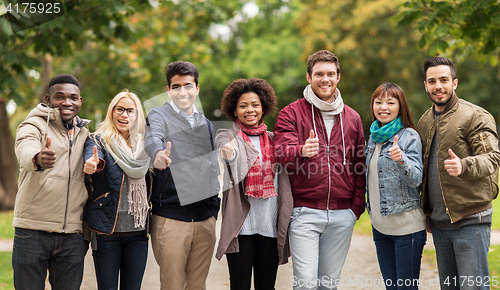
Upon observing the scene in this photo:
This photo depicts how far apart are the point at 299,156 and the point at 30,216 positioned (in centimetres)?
207

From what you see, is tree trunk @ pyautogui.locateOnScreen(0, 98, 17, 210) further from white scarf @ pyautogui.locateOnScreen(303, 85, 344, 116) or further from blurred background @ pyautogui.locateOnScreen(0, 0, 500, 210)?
white scarf @ pyautogui.locateOnScreen(303, 85, 344, 116)

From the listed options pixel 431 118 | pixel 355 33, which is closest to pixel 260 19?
pixel 355 33

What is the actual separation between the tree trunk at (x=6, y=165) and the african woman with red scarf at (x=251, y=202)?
35.9 feet

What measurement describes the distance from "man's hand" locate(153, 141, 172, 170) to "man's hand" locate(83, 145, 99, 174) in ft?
1.43

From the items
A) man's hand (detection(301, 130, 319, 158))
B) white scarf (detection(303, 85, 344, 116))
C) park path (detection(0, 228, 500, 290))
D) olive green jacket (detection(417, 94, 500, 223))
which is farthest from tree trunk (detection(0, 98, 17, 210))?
olive green jacket (detection(417, 94, 500, 223))

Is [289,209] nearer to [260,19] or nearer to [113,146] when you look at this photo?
[113,146]

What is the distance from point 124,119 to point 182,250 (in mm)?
1181

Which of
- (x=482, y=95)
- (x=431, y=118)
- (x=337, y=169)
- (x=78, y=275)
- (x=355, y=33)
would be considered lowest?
(x=78, y=275)

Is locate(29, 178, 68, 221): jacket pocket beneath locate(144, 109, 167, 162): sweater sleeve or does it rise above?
beneath

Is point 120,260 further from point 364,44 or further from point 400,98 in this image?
point 364,44

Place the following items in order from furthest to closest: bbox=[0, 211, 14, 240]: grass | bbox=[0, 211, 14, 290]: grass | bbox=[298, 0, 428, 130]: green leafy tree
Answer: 1. bbox=[298, 0, 428, 130]: green leafy tree
2. bbox=[0, 211, 14, 240]: grass
3. bbox=[0, 211, 14, 290]: grass

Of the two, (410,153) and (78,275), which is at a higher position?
(410,153)

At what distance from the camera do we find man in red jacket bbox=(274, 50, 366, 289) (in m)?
3.64

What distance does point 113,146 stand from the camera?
3561 millimetres
